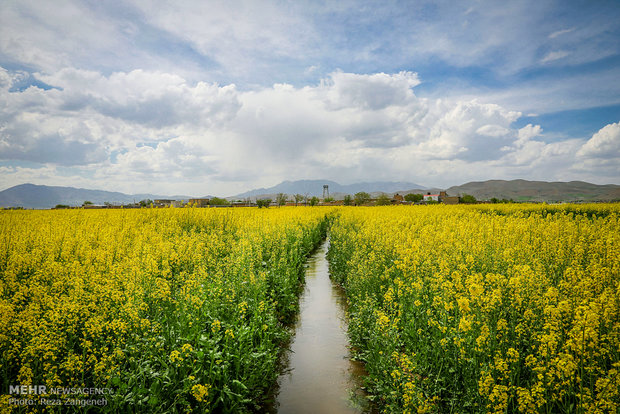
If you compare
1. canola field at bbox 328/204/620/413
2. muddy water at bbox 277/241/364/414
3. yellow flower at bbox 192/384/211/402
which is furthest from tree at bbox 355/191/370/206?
yellow flower at bbox 192/384/211/402

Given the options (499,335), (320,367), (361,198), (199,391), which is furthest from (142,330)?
(361,198)

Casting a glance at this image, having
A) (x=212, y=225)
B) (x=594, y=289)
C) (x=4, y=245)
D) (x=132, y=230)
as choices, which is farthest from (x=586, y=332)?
(x=212, y=225)

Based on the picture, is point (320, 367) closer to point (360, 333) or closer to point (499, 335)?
point (360, 333)

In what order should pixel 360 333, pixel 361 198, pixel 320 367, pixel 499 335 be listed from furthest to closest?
pixel 361 198
pixel 360 333
pixel 320 367
pixel 499 335

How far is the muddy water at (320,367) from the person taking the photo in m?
5.49

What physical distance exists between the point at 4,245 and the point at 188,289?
8088 mm

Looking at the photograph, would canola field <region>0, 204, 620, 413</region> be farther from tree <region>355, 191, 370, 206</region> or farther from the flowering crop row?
tree <region>355, 191, 370, 206</region>

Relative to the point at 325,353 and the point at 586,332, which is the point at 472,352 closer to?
the point at 586,332

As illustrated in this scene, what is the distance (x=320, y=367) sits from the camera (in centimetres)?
672

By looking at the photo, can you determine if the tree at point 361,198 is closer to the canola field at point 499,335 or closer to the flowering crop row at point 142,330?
the canola field at point 499,335

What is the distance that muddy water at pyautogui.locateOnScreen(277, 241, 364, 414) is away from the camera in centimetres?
549

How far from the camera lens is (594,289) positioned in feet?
17.1

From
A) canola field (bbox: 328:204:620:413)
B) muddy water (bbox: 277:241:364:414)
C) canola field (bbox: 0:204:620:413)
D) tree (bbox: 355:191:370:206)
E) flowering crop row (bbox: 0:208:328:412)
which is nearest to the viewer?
canola field (bbox: 328:204:620:413)

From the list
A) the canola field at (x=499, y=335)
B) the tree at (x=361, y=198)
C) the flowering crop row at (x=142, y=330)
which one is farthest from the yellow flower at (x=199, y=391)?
the tree at (x=361, y=198)
